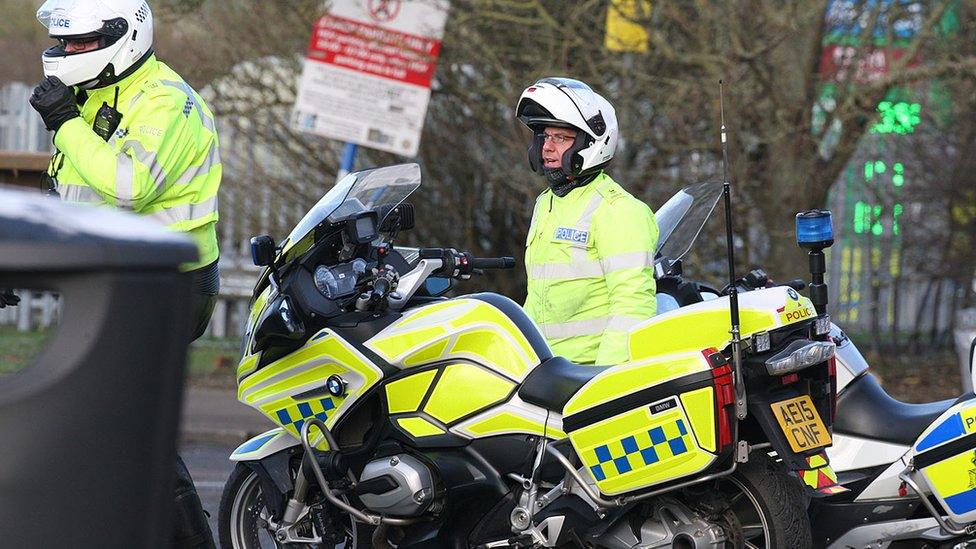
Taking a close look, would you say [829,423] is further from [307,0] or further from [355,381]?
[307,0]

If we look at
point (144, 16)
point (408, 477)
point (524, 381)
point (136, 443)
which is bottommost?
point (408, 477)

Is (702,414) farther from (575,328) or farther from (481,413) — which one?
(575,328)

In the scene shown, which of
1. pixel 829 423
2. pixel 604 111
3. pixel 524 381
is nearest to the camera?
pixel 829 423

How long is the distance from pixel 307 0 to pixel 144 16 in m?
6.77

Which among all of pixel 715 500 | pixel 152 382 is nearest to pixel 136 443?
pixel 152 382

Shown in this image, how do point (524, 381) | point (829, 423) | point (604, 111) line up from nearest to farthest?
point (829, 423) < point (524, 381) < point (604, 111)

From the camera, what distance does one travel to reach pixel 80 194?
4.59 m

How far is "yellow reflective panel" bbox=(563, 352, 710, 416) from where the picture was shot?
412cm

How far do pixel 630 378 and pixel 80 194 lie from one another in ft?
5.81

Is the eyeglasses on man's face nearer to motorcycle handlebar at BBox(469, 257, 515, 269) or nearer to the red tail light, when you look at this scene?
motorcycle handlebar at BBox(469, 257, 515, 269)

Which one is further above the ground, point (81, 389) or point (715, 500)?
point (81, 389)

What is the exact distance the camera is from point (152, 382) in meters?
2.00

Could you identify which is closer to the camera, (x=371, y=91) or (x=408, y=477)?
(x=408, y=477)

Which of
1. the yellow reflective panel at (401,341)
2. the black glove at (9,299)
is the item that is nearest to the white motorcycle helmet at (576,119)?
the yellow reflective panel at (401,341)
